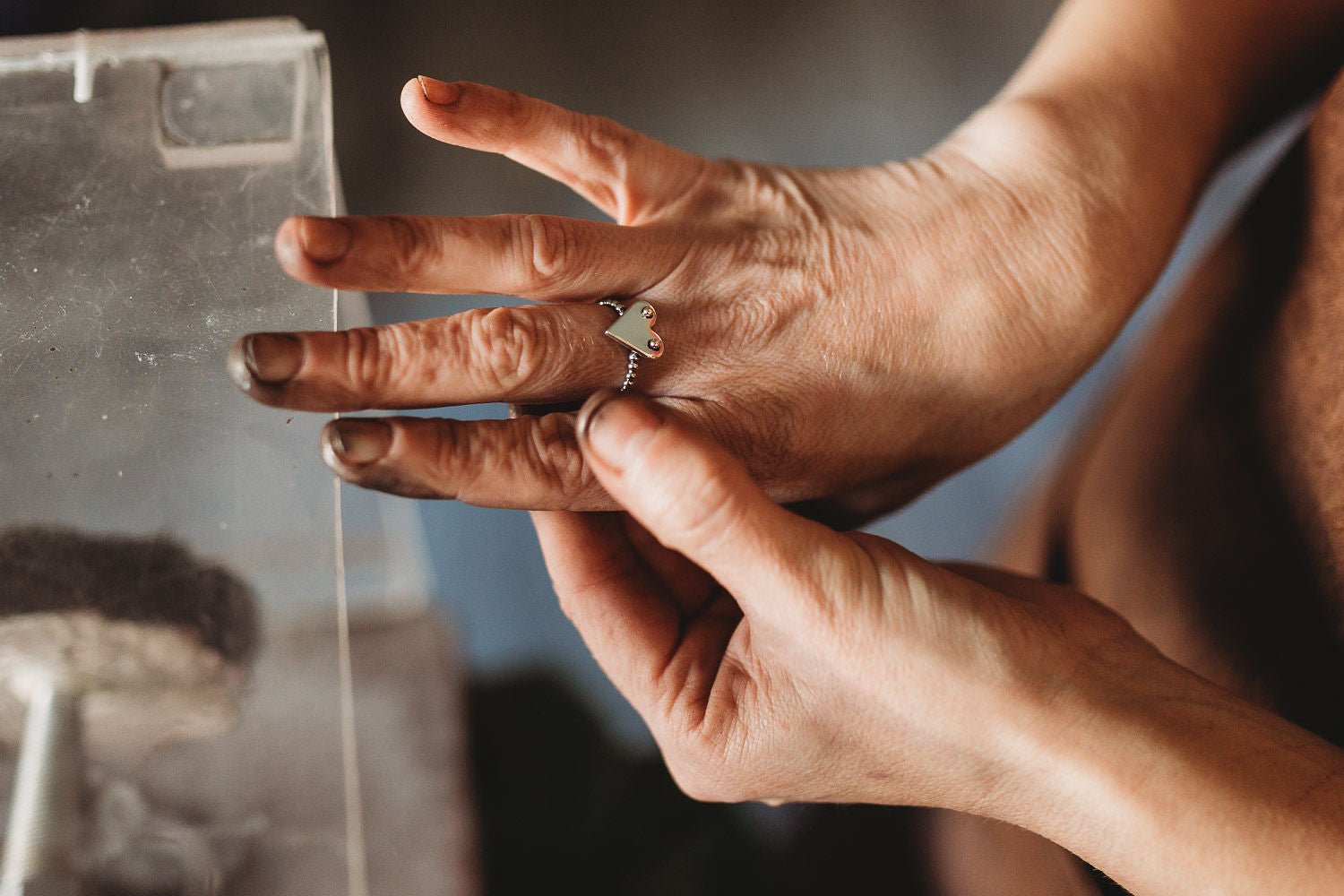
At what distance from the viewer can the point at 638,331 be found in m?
0.68

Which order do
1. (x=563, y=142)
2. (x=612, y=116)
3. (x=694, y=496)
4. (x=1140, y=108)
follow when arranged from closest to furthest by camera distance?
(x=694, y=496)
(x=563, y=142)
(x=1140, y=108)
(x=612, y=116)

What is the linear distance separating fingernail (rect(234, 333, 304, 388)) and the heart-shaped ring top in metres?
0.21

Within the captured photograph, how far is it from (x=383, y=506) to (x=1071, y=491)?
2.73ft

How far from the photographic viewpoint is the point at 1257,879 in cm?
55

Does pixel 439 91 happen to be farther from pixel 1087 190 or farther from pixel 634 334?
pixel 1087 190

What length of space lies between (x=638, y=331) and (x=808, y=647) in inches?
10.1

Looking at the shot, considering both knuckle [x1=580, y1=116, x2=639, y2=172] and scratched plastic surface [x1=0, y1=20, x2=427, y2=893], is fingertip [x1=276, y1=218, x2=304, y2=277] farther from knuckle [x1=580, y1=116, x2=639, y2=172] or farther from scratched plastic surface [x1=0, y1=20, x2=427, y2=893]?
knuckle [x1=580, y1=116, x2=639, y2=172]

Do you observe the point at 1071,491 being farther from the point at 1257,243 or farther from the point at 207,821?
the point at 207,821

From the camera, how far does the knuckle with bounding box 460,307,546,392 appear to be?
2.04ft

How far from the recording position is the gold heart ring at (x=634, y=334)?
678 mm

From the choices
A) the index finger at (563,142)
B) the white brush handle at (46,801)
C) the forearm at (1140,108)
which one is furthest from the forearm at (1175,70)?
the white brush handle at (46,801)

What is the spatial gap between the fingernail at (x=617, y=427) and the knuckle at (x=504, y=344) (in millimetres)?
123

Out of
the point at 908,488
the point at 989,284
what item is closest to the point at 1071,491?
the point at 908,488

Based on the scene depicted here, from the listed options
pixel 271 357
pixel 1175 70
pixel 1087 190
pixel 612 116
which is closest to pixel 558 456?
pixel 271 357
